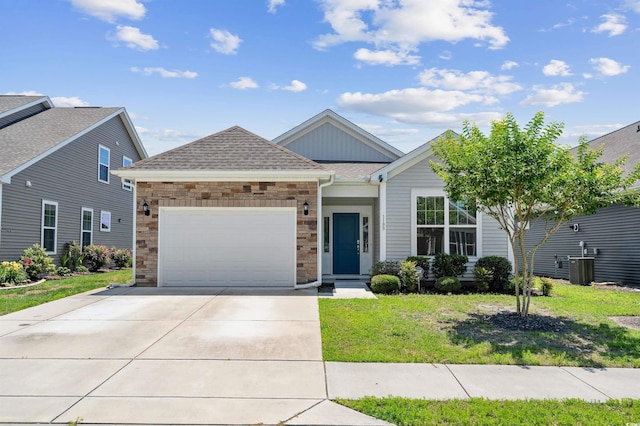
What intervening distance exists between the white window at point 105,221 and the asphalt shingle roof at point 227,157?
9573 mm

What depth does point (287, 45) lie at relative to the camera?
573 inches

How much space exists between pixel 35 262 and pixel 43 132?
18.8 ft

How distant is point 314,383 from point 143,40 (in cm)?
1205

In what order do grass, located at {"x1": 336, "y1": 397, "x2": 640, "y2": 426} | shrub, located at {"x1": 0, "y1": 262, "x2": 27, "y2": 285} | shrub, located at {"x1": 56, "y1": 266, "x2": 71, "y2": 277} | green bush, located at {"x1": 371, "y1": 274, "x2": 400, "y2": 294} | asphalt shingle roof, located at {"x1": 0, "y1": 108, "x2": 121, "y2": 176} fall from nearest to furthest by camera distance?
grass, located at {"x1": 336, "y1": 397, "x2": 640, "y2": 426} → green bush, located at {"x1": 371, "y1": 274, "x2": 400, "y2": 294} → shrub, located at {"x1": 0, "y1": 262, "x2": 27, "y2": 285} → asphalt shingle roof, located at {"x1": 0, "y1": 108, "x2": 121, "y2": 176} → shrub, located at {"x1": 56, "y1": 266, "x2": 71, "y2": 277}

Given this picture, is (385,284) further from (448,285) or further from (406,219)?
(406,219)

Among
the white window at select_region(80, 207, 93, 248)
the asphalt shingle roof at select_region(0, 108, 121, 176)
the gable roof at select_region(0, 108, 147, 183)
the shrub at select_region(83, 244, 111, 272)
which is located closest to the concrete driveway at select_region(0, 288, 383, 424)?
the gable roof at select_region(0, 108, 147, 183)

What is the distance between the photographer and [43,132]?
17.3 metres

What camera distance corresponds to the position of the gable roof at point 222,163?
459 inches

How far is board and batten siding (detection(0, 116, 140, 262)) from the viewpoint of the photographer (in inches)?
574

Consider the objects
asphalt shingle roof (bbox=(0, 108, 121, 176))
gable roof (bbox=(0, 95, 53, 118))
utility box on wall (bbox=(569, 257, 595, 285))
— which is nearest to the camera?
utility box on wall (bbox=(569, 257, 595, 285))

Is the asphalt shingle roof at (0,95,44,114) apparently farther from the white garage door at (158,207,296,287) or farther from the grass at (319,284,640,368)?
the grass at (319,284,640,368)

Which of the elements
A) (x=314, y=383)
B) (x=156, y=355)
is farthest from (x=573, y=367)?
(x=156, y=355)

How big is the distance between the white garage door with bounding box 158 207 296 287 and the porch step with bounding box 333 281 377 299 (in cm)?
142

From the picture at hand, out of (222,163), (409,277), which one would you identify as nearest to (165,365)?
(222,163)
